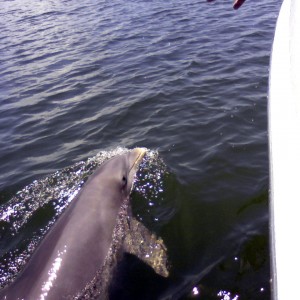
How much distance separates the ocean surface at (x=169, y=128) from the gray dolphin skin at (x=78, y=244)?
2.28 feet

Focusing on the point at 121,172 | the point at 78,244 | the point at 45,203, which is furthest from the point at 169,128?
the point at 78,244

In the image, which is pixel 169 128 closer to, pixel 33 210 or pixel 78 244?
pixel 33 210

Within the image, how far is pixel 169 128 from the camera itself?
26.5 ft

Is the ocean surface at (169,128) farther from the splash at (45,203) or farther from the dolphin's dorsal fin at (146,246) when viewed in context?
the dolphin's dorsal fin at (146,246)

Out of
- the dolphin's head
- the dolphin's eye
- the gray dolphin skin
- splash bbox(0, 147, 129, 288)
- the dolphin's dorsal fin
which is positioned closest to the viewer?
the gray dolphin skin

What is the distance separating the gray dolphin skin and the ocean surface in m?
0.70

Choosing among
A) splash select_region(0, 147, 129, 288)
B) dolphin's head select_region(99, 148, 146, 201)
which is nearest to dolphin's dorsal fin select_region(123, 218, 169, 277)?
dolphin's head select_region(99, 148, 146, 201)

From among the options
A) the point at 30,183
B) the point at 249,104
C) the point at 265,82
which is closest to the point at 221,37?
the point at 265,82

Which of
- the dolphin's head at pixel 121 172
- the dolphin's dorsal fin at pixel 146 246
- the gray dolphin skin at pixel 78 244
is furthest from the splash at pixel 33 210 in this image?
the dolphin's dorsal fin at pixel 146 246

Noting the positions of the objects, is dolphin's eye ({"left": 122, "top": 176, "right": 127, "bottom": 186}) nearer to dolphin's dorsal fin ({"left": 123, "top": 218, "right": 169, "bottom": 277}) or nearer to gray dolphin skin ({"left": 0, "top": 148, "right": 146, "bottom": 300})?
gray dolphin skin ({"left": 0, "top": 148, "right": 146, "bottom": 300})

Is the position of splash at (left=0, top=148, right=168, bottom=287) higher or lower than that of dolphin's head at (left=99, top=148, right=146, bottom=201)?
lower

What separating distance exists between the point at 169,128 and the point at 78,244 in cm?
395

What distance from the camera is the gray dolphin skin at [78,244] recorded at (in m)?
4.10

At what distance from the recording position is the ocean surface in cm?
525
